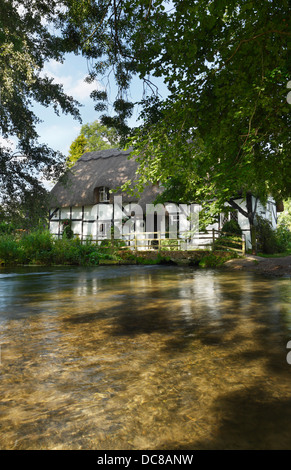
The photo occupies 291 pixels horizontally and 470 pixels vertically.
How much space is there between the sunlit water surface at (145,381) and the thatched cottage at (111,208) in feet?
70.3

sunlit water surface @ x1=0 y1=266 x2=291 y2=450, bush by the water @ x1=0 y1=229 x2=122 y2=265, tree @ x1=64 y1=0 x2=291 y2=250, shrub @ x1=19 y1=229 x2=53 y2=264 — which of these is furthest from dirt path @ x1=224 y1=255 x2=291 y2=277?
shrub @ x1=19 y1=229 x2=53 y2=264

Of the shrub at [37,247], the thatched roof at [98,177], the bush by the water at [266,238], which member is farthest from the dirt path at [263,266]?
the thatched roof at [98,177]

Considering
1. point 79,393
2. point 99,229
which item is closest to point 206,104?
point 79,393

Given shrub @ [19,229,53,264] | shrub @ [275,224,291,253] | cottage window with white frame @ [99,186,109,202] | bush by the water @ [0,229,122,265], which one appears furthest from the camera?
cottage window with white frame @ [99,186,109,202]

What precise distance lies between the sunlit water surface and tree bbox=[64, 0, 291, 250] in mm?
3664

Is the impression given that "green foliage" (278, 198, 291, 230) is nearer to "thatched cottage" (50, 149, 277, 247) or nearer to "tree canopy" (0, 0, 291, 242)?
"thatched cottage" (50, 149, 277, 247)

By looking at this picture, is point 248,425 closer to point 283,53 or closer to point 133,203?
point 283,53

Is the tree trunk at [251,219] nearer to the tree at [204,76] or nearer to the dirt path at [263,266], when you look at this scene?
the dirt path at [263,266]

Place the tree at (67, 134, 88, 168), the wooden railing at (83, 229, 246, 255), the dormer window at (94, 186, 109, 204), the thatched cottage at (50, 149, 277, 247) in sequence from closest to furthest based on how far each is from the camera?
the wooden railing at (83, 229, 246, 255)
the thatched cottage at (50, 149, 277, 247)
the dormer window at (94, 186, 109, 204)
the tree at (67, 134, 88, 168)

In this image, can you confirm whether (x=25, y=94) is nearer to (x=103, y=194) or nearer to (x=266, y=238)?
(x=103, y=194)

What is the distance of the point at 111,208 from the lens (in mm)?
29312

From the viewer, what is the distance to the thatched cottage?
2636 cm

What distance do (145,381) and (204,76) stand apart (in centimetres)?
705
